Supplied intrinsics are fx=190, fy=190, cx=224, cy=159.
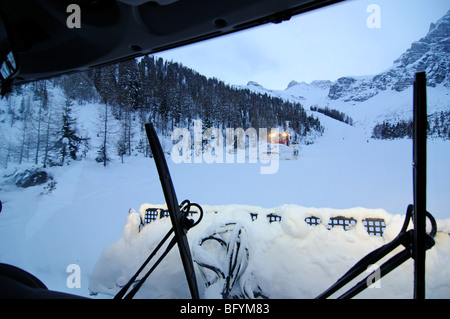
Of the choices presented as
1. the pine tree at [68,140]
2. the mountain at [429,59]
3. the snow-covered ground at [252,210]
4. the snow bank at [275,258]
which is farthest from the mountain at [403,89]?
the pine tree at [68,140]

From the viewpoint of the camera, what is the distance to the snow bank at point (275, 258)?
1.06 m

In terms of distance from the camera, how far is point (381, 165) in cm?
283

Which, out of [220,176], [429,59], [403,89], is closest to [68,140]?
[220,176]

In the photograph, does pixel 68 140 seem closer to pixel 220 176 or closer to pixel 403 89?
pixel 220 176

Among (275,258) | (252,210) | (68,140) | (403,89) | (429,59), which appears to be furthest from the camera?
(68,140)

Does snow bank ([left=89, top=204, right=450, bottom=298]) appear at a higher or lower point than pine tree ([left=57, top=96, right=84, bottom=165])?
lower

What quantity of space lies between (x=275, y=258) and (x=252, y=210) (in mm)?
380

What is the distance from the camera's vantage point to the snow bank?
3.48 feet

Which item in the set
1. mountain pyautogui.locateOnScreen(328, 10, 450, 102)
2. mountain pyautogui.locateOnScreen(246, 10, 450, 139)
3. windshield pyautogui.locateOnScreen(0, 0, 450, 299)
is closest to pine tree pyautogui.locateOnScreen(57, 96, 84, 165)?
windshield pyautogui.locateOnScreen(0, 0, 450, 299)

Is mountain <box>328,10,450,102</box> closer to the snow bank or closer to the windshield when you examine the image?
the windshield

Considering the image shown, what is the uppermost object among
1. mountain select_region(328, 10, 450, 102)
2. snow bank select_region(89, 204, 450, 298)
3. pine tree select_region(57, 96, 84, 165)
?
mountain select_region(328, 10, 450, 102)

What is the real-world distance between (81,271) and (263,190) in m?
2.45

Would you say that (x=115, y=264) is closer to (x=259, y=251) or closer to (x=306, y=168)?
(x=259, y=251)

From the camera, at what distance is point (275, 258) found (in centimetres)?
125
